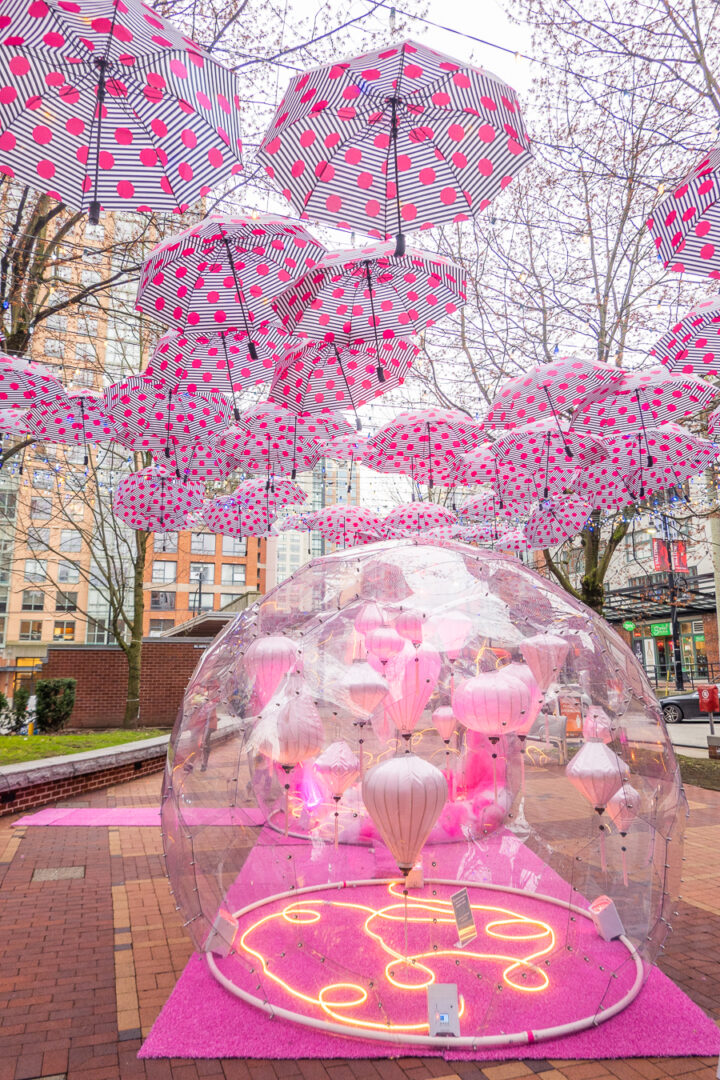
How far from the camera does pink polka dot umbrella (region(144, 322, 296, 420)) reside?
6168 mm

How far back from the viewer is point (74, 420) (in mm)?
7883

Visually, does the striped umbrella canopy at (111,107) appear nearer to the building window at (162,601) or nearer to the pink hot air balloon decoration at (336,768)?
the pink hot air balloon decoration at (336,768)

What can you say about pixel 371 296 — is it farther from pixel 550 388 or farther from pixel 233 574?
pixel 233 574

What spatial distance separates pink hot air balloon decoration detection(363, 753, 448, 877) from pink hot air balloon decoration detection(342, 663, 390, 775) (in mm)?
1464

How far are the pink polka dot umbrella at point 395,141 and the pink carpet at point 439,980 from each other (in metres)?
4.67

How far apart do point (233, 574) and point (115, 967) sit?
50735 mm

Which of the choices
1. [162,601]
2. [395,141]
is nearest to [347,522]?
[395,141]

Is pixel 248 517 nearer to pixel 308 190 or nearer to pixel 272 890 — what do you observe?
pixel 272 890

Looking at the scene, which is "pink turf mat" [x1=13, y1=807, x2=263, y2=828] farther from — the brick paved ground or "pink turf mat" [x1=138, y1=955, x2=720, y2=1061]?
"pink turf mat" [x1=138, y1=955, x2=720, y2=1061]

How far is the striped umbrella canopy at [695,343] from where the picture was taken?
5414mm

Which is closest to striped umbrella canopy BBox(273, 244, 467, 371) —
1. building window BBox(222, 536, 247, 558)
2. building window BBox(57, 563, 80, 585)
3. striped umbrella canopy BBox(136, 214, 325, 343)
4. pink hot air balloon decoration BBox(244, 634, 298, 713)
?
striped umbrella canopy BBox(136, 214, 325, 343)

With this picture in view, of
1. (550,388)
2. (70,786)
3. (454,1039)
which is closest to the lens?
(454,1039)

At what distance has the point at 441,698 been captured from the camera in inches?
235

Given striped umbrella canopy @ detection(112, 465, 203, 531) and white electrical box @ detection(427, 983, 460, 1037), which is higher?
striped umbrella canopy @ detection(112, 465, 203, 531)
